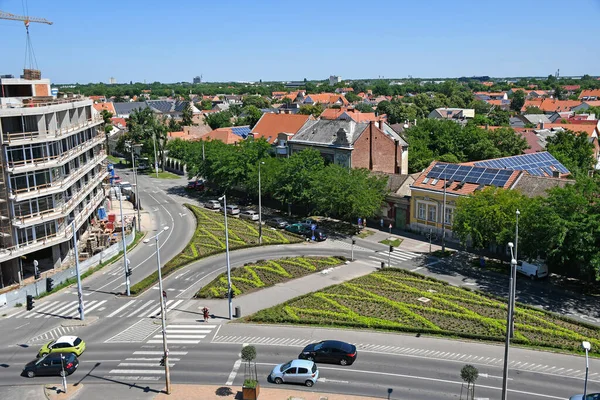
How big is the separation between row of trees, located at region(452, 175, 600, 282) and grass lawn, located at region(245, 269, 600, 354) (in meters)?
6.53

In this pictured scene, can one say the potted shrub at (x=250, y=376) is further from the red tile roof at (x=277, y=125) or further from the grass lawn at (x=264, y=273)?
the red tile roof at (x=277, y=125)

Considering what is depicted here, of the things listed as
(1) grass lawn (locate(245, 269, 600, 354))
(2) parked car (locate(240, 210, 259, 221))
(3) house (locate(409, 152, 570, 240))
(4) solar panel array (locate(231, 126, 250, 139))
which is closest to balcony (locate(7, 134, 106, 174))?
(2) parked car (locate(240, 210, 259, 221))

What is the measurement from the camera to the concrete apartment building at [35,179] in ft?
162


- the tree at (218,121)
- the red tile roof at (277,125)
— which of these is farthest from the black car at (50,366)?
the tree at (218,121)

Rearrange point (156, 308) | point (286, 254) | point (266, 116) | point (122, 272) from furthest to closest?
point (266, 116) → point (286, 254) → point (122, 272) → point (156, 308)

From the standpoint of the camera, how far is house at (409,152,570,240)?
2340 inches

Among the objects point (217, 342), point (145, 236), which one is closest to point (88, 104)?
point (145, 236)

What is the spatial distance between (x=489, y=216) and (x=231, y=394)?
31.4m

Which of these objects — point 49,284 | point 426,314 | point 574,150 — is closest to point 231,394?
point 426,314

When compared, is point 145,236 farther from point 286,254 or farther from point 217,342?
point 217,342

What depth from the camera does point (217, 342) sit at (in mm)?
38281

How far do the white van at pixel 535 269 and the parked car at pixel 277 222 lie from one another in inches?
1243

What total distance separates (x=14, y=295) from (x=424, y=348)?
35.3 metres

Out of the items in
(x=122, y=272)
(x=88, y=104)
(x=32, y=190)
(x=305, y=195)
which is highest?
(x=88, y=104)
